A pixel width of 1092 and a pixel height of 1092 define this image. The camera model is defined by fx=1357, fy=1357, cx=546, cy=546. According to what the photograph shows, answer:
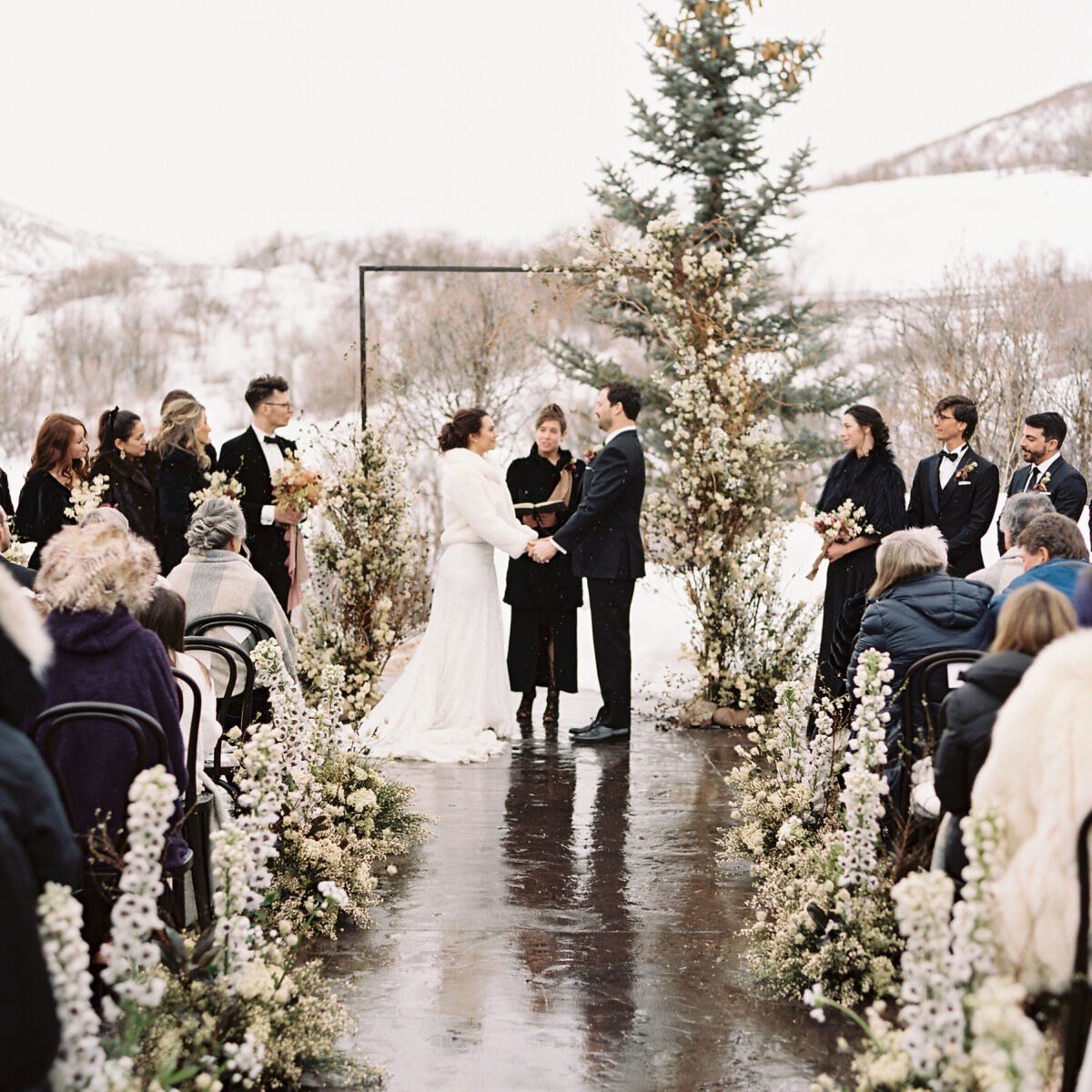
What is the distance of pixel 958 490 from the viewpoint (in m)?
7.74

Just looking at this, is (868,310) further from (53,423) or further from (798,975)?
(798,975)

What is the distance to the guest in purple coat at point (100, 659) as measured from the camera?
347cm

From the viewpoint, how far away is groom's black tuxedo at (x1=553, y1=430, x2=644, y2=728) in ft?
26.1

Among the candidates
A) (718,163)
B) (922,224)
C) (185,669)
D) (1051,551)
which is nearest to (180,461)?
(185,669)

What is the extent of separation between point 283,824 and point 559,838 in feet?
4.49

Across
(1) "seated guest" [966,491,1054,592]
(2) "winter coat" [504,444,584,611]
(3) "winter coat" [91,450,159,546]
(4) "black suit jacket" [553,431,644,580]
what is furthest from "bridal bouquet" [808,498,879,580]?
(3) "winter coat" [91,450,159,546]

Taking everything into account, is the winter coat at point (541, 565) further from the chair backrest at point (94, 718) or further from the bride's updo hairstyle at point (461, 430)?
the chair backrest at point (94, 718)

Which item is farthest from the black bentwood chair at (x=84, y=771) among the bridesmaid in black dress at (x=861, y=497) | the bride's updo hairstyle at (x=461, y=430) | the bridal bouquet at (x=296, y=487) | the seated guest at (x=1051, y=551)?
the bridesmaid in black dress at (x=861, y=497)

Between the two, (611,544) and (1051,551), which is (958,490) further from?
(1051,551)

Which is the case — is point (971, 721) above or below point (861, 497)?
below

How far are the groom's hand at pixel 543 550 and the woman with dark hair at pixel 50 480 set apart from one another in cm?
265

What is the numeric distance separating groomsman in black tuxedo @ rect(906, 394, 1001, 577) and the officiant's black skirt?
220 centimetres

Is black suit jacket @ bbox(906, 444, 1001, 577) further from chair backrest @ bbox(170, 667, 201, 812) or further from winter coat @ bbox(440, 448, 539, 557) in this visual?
chair backrest @ bbox(170, 667, 201, 812)

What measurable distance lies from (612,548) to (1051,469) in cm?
248
